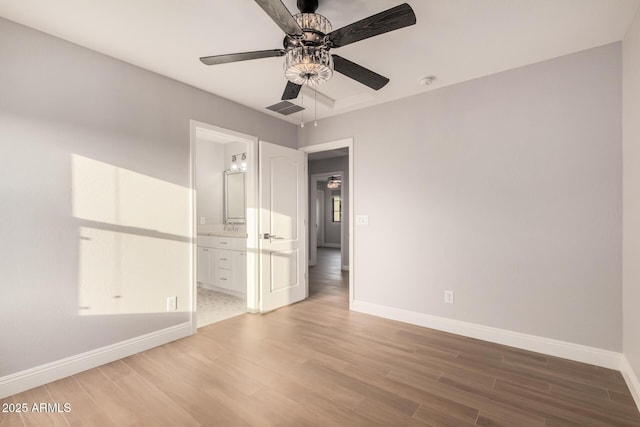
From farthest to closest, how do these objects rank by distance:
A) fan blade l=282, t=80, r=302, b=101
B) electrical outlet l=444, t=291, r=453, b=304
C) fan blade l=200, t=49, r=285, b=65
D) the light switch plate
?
the light switch plate → electrical outlet l=444, t=291, r=453, b=304 → fan blade l=282, t=80, r=302, b=101 → fan blade l=200, t=49, r=285, b=65

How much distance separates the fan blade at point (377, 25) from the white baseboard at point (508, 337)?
285 cm

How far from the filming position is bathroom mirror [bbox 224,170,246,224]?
208 inches

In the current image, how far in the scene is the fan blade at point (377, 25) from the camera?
152 cm

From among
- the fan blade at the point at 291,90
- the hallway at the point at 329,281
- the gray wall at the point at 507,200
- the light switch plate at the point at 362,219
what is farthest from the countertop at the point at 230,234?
the fan blade at the point at 291,90

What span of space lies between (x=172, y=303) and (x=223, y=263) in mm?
1651

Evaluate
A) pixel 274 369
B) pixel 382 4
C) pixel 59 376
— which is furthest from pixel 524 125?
pixel 59 376

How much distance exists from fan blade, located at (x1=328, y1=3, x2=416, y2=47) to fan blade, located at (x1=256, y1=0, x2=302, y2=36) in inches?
9.2

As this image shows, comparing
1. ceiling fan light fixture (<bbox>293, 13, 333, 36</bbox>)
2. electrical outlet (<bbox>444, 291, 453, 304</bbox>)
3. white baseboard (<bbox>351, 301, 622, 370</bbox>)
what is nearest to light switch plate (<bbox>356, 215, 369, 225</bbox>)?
white baseboard (<bbox>351, 301, 622, 370</bbox>)

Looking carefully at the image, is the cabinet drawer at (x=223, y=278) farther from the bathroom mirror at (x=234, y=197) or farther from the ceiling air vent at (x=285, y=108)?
the ceiling air vent at (x=285, y=108)

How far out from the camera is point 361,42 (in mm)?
2387

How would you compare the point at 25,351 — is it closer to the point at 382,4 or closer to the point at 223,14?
the point at 223,14

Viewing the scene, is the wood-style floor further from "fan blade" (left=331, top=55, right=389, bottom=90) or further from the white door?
"fan blade" (left=331, top=55, right=389, bottom=90)

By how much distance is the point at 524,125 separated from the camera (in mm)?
2775

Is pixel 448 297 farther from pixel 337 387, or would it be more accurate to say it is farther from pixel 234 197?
pixel 234 197
